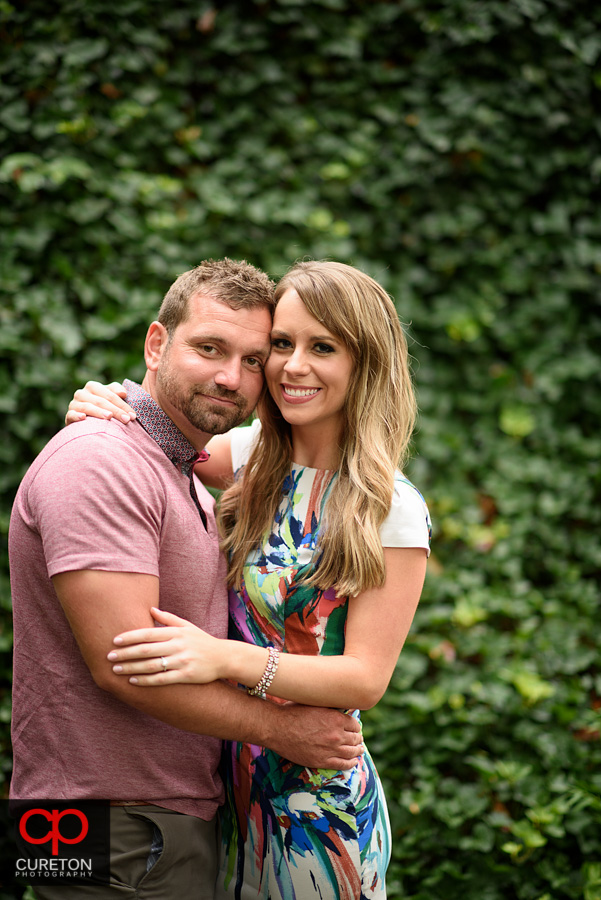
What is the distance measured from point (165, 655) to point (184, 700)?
5.5 inches

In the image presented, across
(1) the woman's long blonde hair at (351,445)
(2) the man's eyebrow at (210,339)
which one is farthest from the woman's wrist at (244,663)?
(2) the man's eyebrow at (210,339)

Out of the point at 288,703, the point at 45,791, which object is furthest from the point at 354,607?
the point at 45,791

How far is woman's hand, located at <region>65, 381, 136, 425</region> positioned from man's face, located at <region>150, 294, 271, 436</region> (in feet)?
0.39

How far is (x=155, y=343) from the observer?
194cm

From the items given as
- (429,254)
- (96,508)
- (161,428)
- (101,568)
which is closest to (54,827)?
(101,568)

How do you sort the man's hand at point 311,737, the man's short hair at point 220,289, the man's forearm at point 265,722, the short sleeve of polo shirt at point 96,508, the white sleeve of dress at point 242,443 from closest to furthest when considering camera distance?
the short sleeve of polo shirt at point 96,508, the man's forearm at point 265,722, the man's hand at point 311,737, the man's short hair at point 220,289, the white sleeve of dress at point 242,443

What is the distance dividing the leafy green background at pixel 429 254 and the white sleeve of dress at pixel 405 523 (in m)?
1.60

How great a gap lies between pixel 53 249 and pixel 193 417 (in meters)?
1.73

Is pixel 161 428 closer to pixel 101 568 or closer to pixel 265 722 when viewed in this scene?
pixel 101 568

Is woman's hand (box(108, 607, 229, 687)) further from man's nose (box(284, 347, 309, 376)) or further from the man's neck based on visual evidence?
man's nose (box(284, 347, 309, 376))

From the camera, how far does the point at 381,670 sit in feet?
5.80

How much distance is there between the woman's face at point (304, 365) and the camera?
189cm

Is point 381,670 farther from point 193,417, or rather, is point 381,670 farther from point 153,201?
point 153,201

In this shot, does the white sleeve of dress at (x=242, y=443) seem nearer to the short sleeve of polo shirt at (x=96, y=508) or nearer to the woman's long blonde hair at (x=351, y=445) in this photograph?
the woman's long blonde hair at (x=351, y=445)
